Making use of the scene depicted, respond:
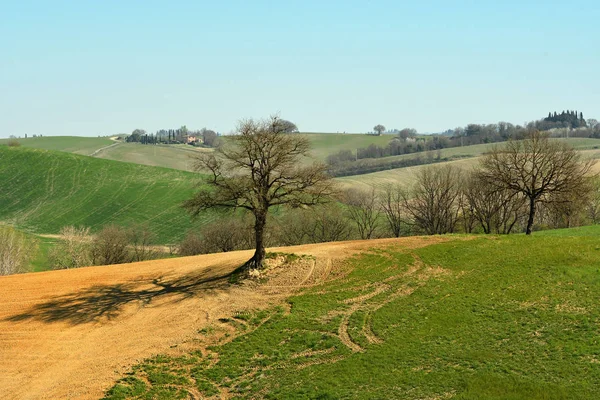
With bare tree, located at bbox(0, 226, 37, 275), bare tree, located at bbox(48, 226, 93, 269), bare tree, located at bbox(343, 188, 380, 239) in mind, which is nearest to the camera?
bare tree, located at bbox(0, 226, 37, 275)

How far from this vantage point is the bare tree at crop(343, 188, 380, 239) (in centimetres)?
9962

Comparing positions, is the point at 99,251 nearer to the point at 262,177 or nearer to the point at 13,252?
the point at 13,252

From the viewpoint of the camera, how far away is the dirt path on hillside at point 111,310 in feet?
103

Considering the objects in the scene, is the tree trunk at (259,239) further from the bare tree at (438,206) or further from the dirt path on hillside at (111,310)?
the bare tree at (438,206)

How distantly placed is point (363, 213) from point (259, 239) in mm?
65667

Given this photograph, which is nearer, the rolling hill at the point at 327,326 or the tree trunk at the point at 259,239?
the rolling hill at the point at 327,326

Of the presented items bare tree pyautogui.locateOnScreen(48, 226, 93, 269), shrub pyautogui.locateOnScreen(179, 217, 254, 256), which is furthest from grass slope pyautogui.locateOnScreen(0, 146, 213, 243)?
bare tree pyautogui.locateOnScreen(48, 226, 93, 269)

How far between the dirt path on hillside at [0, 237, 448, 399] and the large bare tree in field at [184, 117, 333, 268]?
4.55 metres

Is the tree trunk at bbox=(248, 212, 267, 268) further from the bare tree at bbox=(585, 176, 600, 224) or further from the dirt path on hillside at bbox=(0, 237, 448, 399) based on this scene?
the bare tree at bbox=(585, 176, 600, 224)

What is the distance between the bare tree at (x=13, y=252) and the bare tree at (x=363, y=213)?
50351 millimetres

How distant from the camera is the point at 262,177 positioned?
4347 centimetres

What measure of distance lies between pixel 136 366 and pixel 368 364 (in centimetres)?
1279

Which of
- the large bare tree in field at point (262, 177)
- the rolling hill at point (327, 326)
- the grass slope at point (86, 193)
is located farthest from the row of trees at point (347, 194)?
the grass slope at point (86, 193)

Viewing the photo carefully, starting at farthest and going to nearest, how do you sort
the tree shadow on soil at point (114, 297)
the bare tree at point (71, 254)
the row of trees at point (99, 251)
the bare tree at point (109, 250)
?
the bare tree at point (71, 254), the row of trees at point (99, 251), the bare tree at point (109, 250), the tree shadow on soil at point (114, 297)
